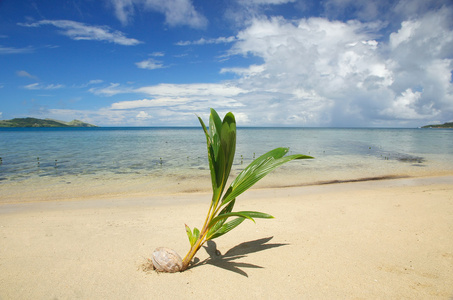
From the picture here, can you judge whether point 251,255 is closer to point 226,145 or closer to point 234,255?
point 234,255

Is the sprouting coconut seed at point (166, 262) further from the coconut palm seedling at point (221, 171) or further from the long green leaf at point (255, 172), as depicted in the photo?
the long green leaf at point (255, 172)

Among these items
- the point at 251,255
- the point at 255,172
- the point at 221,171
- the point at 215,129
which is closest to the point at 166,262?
the point at 251,255

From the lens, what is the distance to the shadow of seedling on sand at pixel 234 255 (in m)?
2.87

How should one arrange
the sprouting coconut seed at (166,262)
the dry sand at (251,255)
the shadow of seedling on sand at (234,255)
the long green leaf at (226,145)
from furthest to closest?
the shadow of seedling on sand at (234,255), the sprouting coconut seed at (166,262), the dry sand at (251,255), the long green leaf at (226,145)

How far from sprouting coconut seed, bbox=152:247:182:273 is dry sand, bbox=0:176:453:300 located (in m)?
0.07

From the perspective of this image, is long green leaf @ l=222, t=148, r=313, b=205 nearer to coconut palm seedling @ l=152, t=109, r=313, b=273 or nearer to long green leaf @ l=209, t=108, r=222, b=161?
coconut palm seedling @ l=152, t=109, r=313, b=273

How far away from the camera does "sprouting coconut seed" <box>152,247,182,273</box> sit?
2670 millimetres

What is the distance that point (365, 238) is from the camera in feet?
12.0

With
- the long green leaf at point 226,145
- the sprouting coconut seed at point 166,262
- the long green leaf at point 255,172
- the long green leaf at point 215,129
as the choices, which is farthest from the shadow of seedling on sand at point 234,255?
the long green leaf at point 215,129

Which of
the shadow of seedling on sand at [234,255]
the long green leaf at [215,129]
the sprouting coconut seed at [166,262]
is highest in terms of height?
the long green leaf at [215,129]

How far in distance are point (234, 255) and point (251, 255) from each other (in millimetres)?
232

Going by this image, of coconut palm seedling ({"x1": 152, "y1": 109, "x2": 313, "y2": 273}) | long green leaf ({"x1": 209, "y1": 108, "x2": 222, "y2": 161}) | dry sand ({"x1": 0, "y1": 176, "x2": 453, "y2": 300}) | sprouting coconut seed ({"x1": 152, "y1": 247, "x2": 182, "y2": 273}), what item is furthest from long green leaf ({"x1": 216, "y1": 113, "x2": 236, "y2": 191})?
dry sand ({"x1": 0, "y1": 176, "x2": 453, "y2": 300})

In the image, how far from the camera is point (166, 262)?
2672 millimetres

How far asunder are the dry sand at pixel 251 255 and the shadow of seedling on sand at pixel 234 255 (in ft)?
0.05
